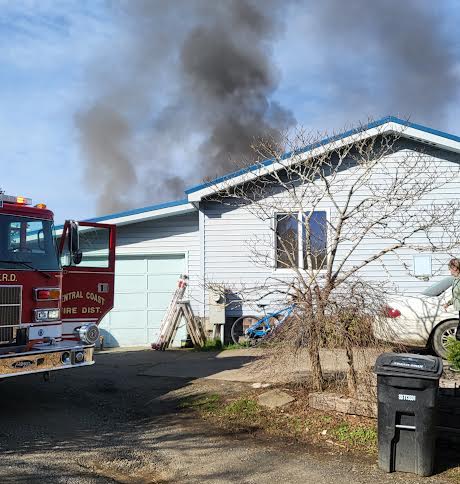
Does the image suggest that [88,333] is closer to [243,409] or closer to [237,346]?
[243,409]

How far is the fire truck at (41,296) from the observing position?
6.75 metres

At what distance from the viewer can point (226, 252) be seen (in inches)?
525

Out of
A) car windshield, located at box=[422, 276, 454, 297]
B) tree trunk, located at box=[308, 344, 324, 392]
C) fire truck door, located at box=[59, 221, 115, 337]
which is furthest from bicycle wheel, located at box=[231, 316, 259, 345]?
tree trunk, located at box=[308, 344, 324, 392]

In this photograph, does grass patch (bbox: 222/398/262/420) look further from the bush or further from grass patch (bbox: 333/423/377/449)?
the bush

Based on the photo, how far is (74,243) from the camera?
762 cm

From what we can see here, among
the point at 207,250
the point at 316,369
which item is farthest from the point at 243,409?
the point at 207,250

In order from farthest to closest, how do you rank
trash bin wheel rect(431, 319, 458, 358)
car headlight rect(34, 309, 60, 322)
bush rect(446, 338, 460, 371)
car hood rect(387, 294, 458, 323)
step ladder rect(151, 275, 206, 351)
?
step ladder rect(151, 275, 206, 351) → car hood rect(387, 294, 458, 323) → trash bin wheel rect(431, 319, 458, 358) → car headlight rect(34, 309, 60, 322) → bush rect(446, 338, 460, 371)

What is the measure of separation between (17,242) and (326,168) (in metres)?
7.70

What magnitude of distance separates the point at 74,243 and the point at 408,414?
14.9 ft

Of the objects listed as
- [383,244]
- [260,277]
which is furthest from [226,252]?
[383,244]

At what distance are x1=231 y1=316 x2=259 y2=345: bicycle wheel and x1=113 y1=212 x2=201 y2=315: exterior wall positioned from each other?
157 centimetres

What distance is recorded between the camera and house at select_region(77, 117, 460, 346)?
1256 cm

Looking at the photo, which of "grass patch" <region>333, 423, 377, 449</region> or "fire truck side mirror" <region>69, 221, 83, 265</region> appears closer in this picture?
"grass patch" <region>333, 423, 377, 449</region>

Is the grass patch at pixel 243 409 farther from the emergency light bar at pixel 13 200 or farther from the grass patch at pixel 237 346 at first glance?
the grass patch at pixel 237 346
